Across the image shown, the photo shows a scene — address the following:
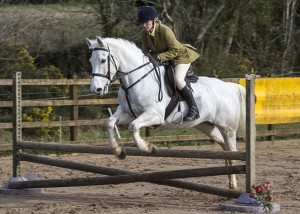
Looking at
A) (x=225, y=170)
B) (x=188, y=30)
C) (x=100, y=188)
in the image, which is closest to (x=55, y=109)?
(x=188, y=30)

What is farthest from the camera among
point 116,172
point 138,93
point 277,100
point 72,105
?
point 277,100

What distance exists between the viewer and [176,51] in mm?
9617

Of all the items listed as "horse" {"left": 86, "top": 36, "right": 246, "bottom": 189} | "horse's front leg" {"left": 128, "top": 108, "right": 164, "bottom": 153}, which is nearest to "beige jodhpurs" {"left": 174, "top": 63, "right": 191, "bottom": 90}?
"horse" {"left": 86, "top": 36, "right": 246, "bottom": 189}

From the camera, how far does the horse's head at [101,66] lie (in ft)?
28.3

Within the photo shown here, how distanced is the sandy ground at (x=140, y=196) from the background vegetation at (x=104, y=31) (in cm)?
521

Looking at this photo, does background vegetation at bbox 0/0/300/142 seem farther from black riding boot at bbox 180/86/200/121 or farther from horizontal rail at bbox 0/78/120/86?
black riding boot at bbox 180/86/200/121

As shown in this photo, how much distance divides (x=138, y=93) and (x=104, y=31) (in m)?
12.7

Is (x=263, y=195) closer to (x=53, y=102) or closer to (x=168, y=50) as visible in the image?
(x=168, y=50)

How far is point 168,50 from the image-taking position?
9.62m

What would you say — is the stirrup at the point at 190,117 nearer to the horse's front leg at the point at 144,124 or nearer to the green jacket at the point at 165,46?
the horse's front leg at the point at 144,124

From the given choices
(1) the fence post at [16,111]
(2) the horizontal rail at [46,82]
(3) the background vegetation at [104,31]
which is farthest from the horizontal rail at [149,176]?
(3) the background vegetation at [104,31]

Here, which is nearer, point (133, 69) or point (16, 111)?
point (133, 69)

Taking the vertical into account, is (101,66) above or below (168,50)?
below

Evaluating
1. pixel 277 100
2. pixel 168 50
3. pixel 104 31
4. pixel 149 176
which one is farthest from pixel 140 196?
pixel 104 31
